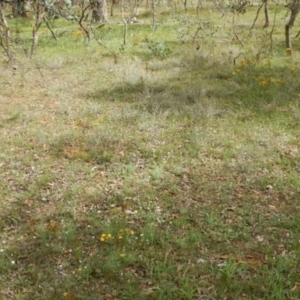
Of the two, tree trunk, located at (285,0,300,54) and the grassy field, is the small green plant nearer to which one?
the grassy field

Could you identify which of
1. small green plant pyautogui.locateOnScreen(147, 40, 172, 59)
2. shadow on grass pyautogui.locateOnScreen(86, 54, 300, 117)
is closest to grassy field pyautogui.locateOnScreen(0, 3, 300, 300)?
shadow on grass pyautogui.locateOnScreen(86, 54, 300, 117)

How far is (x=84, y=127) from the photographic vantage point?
8977 millimetres

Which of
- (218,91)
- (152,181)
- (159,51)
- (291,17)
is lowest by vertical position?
(152,181)

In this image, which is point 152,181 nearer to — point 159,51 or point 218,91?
point 218,91

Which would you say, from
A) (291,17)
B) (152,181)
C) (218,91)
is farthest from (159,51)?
(152,181)

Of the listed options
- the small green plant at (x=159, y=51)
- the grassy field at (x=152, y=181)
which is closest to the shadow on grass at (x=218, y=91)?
the grassy field at (x=152, y=181)

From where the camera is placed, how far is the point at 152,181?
22.7 ft

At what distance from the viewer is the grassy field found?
4781mm

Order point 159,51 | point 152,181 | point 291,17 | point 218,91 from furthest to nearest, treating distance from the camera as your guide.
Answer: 1. point 159,51
2. point 291,17
3. point 218,91
4. point 152,181

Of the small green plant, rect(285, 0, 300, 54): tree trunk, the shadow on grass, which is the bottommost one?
the shadow on grass

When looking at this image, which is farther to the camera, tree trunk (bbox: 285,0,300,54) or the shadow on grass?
tree trunk (bbox: 285,0,300,54)

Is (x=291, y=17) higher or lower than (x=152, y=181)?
higher

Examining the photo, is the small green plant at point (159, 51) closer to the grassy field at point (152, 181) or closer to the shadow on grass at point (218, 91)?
the grassy field at point (152, 181)

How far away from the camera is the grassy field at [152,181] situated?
15.7 ft
